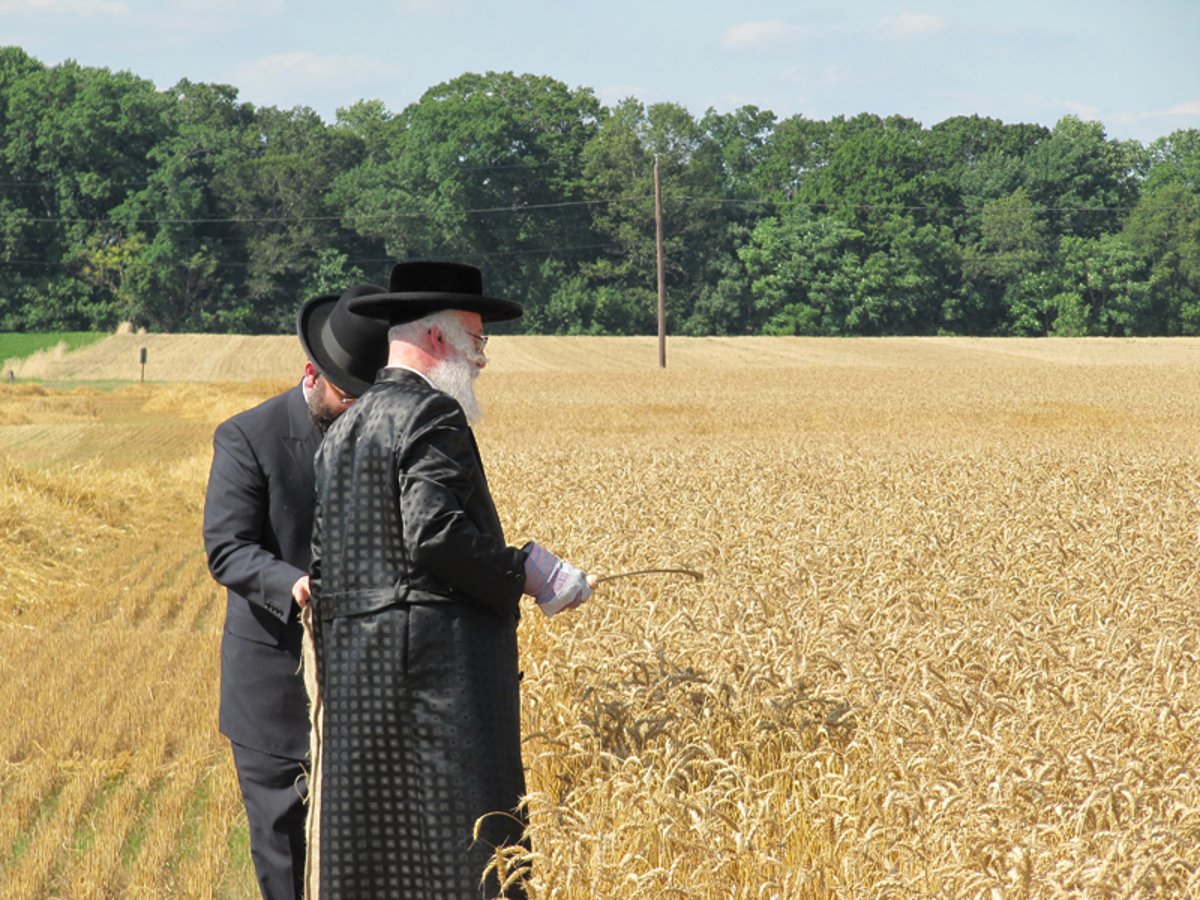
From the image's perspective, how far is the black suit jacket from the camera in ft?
13.9

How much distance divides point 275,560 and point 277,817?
0.75 m

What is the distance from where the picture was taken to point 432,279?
3.68 metres

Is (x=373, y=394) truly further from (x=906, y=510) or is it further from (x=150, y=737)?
(x=906, y=510)

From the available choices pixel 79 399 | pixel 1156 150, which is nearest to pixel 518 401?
pixel 79 399

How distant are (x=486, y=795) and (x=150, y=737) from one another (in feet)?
14.5

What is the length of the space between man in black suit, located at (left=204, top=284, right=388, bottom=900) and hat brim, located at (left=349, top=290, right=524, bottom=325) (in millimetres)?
366

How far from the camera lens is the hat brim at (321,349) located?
13.5 ft

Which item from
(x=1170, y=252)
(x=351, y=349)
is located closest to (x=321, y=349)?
(x=351, y=349)

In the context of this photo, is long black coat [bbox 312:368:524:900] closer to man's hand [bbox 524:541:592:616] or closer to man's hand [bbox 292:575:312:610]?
man's hand [bbox 524:541:592:616]

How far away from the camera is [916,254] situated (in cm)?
7869

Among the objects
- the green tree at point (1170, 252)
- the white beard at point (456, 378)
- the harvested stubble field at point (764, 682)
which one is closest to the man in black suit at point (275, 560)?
the white beard at point (456, 378)

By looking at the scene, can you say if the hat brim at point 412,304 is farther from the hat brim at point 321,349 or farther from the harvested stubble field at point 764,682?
the harvested stubble field at point 764,682

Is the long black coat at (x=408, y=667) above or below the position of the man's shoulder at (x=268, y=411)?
below

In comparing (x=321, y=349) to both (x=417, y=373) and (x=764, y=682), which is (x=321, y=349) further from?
(x=764, y=682)
